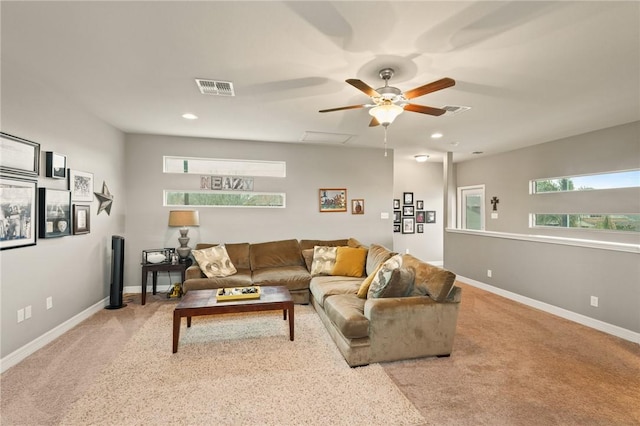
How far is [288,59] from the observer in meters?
2.37

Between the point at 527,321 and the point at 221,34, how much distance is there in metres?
4.40

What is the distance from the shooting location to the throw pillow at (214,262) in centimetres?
407

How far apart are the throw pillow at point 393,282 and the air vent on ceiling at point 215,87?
2315 mm

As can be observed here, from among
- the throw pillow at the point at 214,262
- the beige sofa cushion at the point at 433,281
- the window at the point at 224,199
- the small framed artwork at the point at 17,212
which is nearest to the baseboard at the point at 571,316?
the beige sofa cushion at the point at 433,281

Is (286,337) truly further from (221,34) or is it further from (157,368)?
(221,34)

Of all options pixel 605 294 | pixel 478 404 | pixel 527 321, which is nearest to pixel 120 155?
pixel 478 404

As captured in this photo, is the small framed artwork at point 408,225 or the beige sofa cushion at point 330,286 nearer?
the beige sofa cushion at point 330,286

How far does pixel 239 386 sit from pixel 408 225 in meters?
5.83

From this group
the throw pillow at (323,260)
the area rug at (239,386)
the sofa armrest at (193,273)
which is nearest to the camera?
the area rug at (239,386)

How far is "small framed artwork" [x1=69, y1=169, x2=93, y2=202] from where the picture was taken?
3.35 metres

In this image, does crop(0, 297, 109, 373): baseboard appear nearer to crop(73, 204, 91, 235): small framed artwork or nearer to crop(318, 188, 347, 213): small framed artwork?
crop(73, 204, 91, 235): small framed artwork

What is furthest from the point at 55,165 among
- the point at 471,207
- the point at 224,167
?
the point at 471,207

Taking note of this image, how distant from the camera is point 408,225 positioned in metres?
7.28

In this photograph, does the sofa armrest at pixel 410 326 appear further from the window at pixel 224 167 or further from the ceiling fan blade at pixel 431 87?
the window at pixel 224 167
